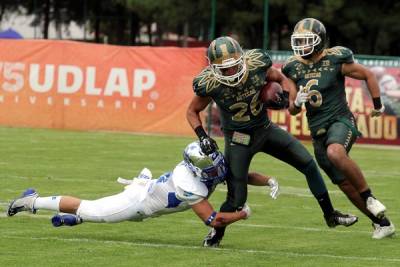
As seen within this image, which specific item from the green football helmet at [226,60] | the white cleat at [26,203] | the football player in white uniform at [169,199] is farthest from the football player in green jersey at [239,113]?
the white cleat at [26,203]

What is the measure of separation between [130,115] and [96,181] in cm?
987

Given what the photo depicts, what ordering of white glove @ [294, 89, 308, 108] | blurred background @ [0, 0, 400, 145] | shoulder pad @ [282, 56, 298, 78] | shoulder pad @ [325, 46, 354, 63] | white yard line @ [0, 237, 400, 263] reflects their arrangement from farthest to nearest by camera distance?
blurred background @ [0, 0, 400, 145] → shoulder pad @ [282, 56, 298, 78] → shoulder pad @ [325, 46, 354, 63] → white glove @ [294, 89, 308, 108] → white yard line @ [0, 237, 400, 263]

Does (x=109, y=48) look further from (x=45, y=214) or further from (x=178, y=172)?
(x=178, y=172)

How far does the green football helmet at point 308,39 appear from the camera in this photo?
9914 millimetres

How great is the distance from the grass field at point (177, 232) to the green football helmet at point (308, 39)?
1580 millimetres

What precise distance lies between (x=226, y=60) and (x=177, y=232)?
68.0 inches

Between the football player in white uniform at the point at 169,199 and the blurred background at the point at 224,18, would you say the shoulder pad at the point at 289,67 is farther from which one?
the blurred background at the point at 224,18

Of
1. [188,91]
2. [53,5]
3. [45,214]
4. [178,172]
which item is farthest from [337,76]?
[53,5]

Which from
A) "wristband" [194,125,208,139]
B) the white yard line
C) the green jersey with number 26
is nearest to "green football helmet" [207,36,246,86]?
the green jersey with number 26

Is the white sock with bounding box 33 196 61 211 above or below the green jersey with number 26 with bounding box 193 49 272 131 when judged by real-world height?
below

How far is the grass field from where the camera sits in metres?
8.23

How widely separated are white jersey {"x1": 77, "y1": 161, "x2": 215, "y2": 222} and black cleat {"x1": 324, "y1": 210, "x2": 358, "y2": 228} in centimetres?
137

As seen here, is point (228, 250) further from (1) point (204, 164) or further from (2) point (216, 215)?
(1) point (204, 164)

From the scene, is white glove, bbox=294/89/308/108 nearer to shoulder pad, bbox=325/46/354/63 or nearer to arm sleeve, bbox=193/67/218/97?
shoulder pad, bbox=325/46/354/63
